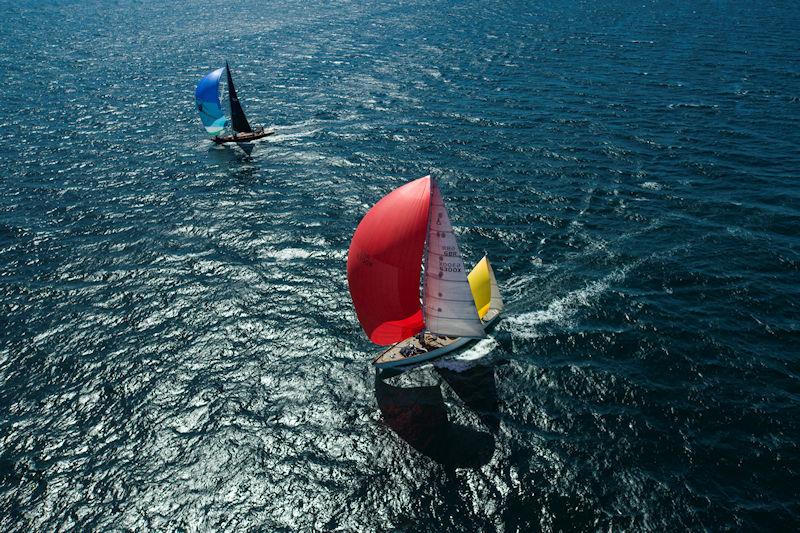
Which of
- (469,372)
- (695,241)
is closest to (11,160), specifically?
(469,372)

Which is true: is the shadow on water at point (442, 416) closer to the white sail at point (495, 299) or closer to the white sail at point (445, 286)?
the white sail at point (445, 286)

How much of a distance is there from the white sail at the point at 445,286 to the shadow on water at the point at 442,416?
3.59 meters

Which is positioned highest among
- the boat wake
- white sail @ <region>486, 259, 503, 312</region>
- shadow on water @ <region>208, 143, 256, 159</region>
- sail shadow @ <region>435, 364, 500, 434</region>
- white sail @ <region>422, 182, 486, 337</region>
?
white sail @ <region>422, 182, 486, 337</region>

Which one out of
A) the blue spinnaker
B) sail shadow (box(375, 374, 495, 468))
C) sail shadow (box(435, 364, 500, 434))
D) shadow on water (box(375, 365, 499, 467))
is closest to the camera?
sail shadow (box(375, 374, 495, 468))

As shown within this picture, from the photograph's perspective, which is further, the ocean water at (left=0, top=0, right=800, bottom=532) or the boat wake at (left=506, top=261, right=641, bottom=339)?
the boat wake at (left=506, top=261, right=641, bottom=339)

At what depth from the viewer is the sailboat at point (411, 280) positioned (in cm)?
3756

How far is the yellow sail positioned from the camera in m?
44.5

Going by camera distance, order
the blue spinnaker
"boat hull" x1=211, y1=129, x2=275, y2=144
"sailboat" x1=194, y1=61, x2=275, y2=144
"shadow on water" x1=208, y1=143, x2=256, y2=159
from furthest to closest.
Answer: "boat hull" x1=211, y1=129, x2=275, y2=144
"sailboat" x1=194, y1=61, x2=275, y2=144
the blue spinnaker
"shadow on water" x1=208, y1=143, x2=256, y2=159

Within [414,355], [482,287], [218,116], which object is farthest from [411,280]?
[218,116]

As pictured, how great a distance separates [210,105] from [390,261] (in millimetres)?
58908

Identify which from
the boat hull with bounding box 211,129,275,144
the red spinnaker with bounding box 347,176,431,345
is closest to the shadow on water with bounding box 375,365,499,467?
the red spinnaker with bounding box 347,176,431,345

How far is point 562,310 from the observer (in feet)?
149

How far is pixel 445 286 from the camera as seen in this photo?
39875 millimetres

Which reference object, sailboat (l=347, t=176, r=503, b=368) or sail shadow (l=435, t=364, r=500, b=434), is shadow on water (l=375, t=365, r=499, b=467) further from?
sailboat (l=347, t=176, r=503, b=368)
